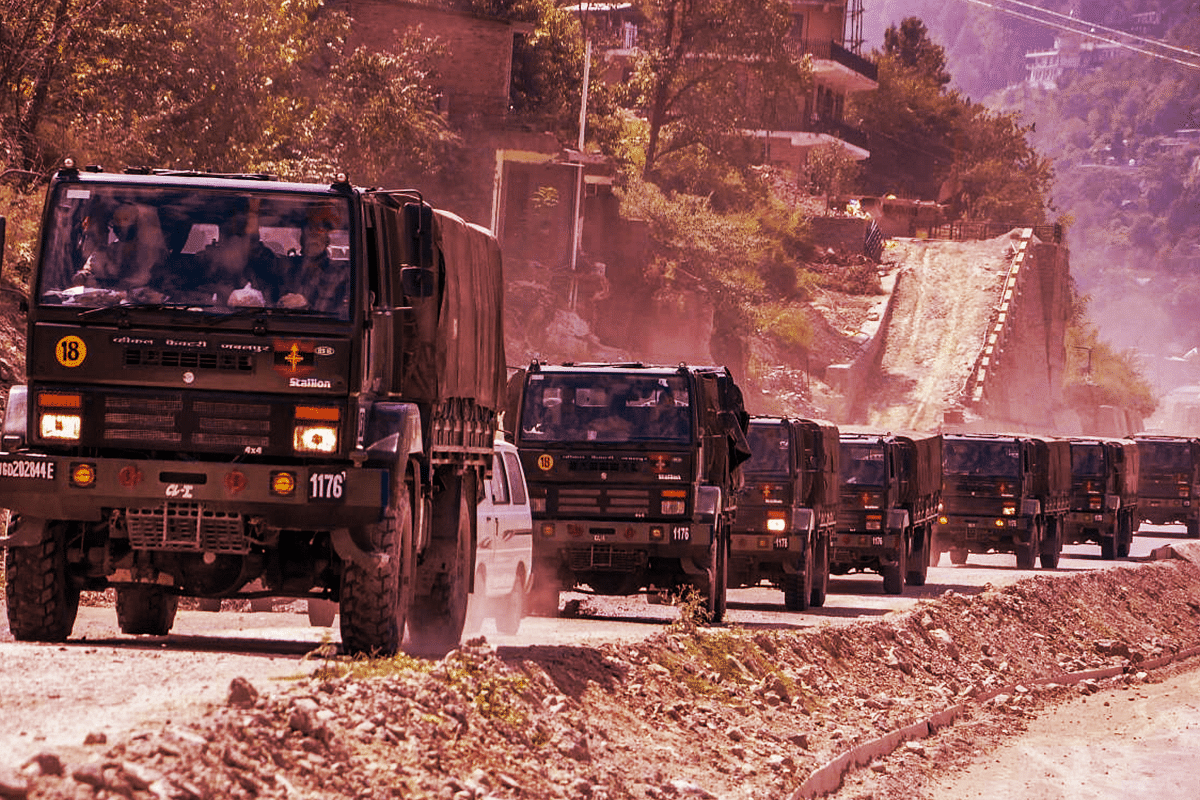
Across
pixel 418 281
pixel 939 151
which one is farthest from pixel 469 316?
pixel 939 151

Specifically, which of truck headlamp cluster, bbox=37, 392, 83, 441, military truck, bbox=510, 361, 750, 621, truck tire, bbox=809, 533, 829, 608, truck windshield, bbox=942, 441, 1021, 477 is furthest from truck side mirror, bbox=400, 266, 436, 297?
truck windshield, bbox=942, 441, 1021, 477

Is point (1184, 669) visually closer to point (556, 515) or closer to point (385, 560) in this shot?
point (556, 515)

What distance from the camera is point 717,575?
23.1 meters

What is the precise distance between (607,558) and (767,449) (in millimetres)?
5465

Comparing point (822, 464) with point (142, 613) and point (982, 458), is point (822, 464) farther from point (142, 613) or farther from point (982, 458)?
point (142, 613)

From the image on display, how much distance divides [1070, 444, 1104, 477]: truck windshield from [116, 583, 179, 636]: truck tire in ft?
107

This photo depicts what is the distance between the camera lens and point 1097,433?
10738cm

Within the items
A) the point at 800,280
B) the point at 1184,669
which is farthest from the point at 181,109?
the point at 800,280

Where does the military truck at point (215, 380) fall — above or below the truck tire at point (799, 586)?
above

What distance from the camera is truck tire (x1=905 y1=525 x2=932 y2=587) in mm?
34875

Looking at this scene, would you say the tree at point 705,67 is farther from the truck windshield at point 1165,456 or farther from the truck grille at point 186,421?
the truck grille at point 186,421

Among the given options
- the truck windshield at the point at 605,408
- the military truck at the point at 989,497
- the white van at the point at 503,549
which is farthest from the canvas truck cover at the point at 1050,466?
the white van at the point at 503,549

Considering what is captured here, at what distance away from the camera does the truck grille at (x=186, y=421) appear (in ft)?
42.8

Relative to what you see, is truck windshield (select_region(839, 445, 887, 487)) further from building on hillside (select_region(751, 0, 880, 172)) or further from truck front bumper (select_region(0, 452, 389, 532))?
building on hillside (select_region(751, 0, 880, 172))
